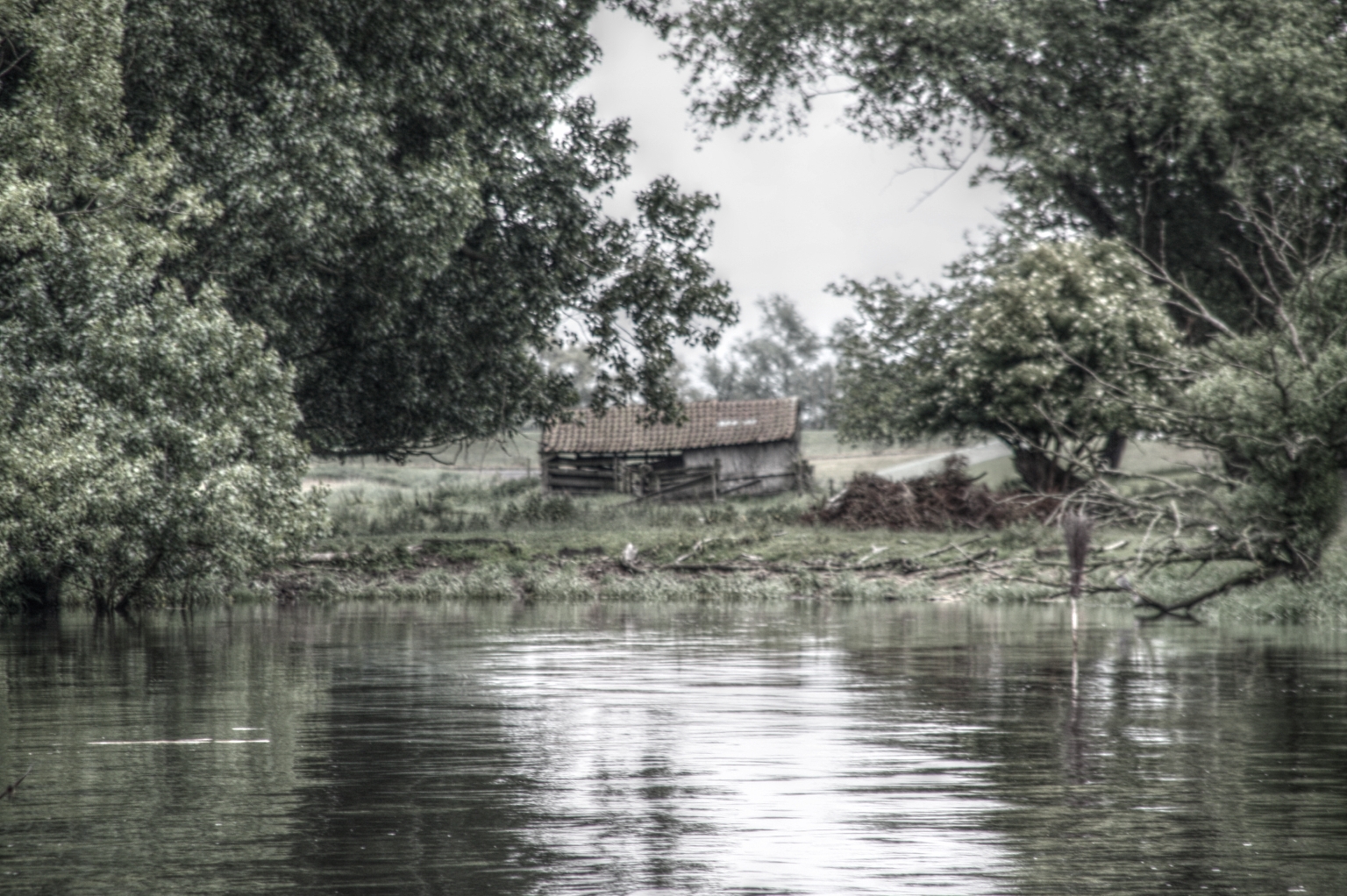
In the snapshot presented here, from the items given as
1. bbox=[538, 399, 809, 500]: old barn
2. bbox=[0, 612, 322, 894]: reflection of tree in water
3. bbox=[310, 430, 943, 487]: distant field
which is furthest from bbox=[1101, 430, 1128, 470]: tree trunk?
bbox=[0, 612, 322, 894]: reflection of tree in water

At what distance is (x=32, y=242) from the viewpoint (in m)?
22.3

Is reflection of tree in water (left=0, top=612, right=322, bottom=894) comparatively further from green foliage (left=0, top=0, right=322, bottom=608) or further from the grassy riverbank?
the grassy riverbank

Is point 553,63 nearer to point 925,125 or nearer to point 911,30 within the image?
point 911,30

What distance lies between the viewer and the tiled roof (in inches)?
2393

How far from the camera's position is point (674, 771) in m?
9.22

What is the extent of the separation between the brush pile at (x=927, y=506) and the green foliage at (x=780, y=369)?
95612 millimetres

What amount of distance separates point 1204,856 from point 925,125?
124 ft

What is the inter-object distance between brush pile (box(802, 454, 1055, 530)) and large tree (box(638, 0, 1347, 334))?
7104 mm

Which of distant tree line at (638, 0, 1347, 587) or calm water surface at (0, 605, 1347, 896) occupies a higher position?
distant tree line at (638, 0, 1347, 587)

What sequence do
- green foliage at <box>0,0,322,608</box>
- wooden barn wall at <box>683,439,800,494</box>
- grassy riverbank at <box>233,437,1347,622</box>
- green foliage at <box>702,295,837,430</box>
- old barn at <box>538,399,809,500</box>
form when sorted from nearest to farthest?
green foliage at <box>0,0,322,608</box>
grassy riverbank at <box>233,437,1347,622</box>
wooden barn wall at <box>683,439,800,494</box>
old barn at <box>538,399,809,500</box>
green foliage at <box>702,295,837,430</box>

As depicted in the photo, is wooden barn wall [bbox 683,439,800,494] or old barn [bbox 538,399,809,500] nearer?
wooden barn wall [bbox 683,439,800,494]

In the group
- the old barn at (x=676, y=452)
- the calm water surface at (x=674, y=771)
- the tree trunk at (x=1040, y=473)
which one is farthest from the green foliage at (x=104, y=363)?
the old barn at (x=676, y=452)

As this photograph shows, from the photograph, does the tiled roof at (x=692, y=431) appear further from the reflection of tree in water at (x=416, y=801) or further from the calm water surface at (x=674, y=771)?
the reflection of tree in water at (x=416, y=801)

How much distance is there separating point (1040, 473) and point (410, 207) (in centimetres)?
2147
